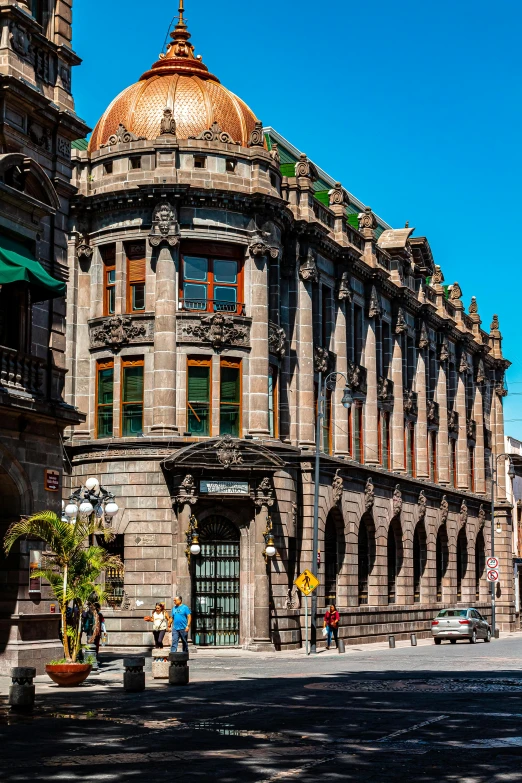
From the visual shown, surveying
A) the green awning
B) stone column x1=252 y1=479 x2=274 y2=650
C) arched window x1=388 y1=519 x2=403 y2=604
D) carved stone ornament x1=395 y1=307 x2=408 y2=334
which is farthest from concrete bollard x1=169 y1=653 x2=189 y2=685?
carved stone ornament x1=395 y1=307 x2=408 y2=334

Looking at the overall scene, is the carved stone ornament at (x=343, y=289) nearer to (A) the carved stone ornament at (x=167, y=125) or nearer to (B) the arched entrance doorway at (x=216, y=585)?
(A) the carved stone ornament at (x=167, y=125)

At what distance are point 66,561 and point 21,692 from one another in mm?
6345

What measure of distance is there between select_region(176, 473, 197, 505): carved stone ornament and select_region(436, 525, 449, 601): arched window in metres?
28.3

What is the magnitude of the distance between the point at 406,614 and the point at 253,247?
75.4ft

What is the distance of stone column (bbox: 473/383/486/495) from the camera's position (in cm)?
7569

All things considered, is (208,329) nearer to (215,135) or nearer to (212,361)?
(212,361)

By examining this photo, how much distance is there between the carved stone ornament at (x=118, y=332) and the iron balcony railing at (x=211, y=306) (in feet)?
5.82

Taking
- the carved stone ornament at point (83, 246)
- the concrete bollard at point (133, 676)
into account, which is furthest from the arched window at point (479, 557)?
the concrete bollard at point (133, 676)

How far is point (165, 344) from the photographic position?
43469 mm

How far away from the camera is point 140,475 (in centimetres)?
4284

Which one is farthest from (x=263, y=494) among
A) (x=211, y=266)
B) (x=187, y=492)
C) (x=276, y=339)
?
(x=211, y=266)

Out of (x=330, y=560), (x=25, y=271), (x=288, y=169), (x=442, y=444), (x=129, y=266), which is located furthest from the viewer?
(x=442, y=444)

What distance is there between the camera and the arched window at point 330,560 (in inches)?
1992

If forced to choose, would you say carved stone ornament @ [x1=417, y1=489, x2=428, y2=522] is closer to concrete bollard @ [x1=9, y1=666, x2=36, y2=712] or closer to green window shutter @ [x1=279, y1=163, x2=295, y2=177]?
green window shutter @ [x1=279, y1=163, x2=295, y2=177]
